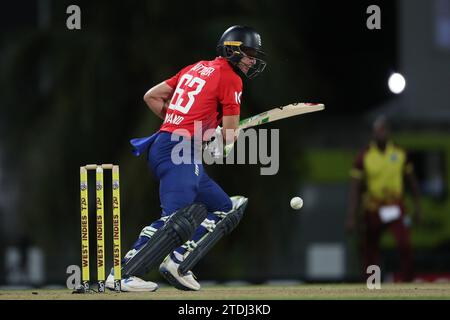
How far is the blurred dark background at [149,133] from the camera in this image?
13.8 meters

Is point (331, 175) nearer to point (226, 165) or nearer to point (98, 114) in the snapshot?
point (226, 165)

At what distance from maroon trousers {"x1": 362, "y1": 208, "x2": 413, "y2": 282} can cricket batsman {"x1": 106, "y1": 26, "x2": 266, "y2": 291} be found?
3561 mm

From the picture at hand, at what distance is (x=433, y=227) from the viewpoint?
582 inches

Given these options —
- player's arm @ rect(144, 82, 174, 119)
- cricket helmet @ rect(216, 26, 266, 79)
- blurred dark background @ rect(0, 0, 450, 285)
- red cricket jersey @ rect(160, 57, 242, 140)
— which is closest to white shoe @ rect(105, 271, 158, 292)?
red cricket jersey @ rect(160, 57, 242, 140)

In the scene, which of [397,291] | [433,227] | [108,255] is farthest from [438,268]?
[397,291]

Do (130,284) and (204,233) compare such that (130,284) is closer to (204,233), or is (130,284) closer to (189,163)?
(204,233)

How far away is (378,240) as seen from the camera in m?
11.6

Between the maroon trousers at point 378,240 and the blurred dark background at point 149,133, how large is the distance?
6.38 feet

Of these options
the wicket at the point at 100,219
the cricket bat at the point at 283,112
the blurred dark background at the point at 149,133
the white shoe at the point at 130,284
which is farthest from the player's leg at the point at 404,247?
the wicket at the point at 100,219

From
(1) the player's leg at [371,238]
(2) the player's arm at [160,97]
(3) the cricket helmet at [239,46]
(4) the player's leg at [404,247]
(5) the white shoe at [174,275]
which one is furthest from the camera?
(1) the player's leg at [371,238]

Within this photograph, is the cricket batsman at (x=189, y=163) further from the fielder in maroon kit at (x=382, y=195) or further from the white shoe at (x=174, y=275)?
the fielder in maroon kit at (x=382, y=195)

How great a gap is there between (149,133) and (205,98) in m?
5.63

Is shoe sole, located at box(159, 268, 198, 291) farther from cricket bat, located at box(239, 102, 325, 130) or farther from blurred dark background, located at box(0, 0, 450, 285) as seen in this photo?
blurred dark background, located at box(0, 0, 450, 285)

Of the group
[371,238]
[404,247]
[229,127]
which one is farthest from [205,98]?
[371,238]
